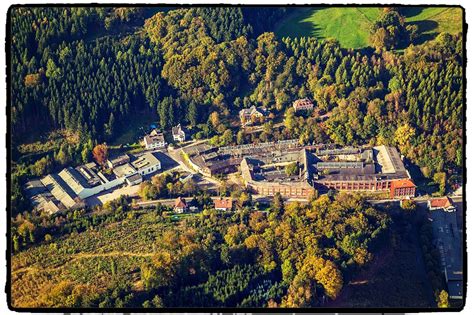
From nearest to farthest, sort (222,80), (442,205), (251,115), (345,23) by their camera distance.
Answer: (442,205) → (251,115) → (222,80) → (345,23)

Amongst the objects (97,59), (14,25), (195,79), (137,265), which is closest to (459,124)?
(195,79)

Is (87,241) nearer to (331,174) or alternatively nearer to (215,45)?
(331,174)

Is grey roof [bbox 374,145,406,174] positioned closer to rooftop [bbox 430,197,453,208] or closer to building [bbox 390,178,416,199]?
building [bbox 390,178,416,199]

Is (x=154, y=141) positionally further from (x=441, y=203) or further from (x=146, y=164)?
(x=441, y=203)

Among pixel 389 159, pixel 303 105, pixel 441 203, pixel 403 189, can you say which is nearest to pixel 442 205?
pixel 441 203

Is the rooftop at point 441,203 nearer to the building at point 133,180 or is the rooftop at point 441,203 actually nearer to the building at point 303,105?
the building at point 303,105

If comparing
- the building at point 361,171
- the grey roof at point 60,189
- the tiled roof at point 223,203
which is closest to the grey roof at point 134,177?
the grey roof at point 60,189
